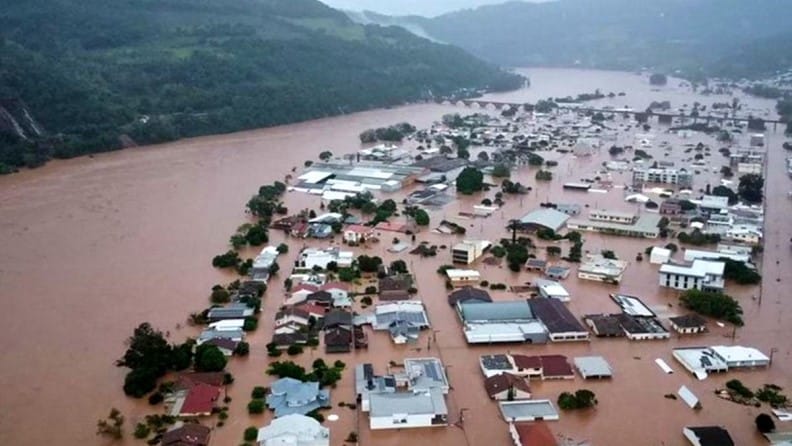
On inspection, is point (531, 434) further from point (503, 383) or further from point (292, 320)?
point (292, 320)

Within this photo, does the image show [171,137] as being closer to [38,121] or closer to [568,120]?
[38,121]

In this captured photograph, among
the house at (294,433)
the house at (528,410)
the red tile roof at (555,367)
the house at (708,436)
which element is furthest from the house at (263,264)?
the house at (708,436)

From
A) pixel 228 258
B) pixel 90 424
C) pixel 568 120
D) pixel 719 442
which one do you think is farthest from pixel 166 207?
pixel 568 120

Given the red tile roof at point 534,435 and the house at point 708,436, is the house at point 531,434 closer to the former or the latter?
the red tile roof at point 534,435

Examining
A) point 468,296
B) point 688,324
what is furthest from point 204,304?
point 688,324

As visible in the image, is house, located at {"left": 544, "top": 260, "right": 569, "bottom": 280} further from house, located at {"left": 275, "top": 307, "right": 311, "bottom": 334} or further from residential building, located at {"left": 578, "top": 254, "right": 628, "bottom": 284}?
house, located at {"left": 275, "top": 307, "right": 311, "bottom": 334}

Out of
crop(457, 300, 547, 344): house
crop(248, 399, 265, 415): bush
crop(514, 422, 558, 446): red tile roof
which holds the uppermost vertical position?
crop(457, 300, 547, 344): house

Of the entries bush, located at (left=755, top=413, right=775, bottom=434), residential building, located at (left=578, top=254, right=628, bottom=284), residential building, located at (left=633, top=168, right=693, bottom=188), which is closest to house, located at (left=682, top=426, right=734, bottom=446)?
bush, located at (left=755, top=413, right=775, bottom=434)
